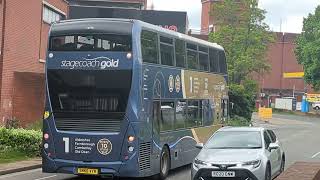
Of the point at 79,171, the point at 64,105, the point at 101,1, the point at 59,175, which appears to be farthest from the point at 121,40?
the point at 101,1

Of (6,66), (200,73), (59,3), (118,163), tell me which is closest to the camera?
(118,163)

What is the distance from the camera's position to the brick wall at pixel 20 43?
2756 cm

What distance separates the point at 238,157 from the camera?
13156 millimetres

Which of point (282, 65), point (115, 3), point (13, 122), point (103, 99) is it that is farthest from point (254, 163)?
point (282, 65)

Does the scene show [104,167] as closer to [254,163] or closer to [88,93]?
[88,93]

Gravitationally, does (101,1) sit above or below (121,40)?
above

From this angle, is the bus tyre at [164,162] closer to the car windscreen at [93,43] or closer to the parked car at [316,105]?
the car windscreen at [93,43]

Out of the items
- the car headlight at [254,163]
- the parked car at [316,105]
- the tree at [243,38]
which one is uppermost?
the tree at [243,38]

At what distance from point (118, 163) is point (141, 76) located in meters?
2.08

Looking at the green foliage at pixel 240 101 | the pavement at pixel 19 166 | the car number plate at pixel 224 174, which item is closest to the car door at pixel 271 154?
the car number plate at pixel 224 174

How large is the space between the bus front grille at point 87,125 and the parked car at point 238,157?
2087 millimetres

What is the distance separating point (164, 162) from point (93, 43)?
3800mm

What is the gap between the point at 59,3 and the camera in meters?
35.8

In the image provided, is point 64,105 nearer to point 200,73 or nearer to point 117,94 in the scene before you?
point 117,94
